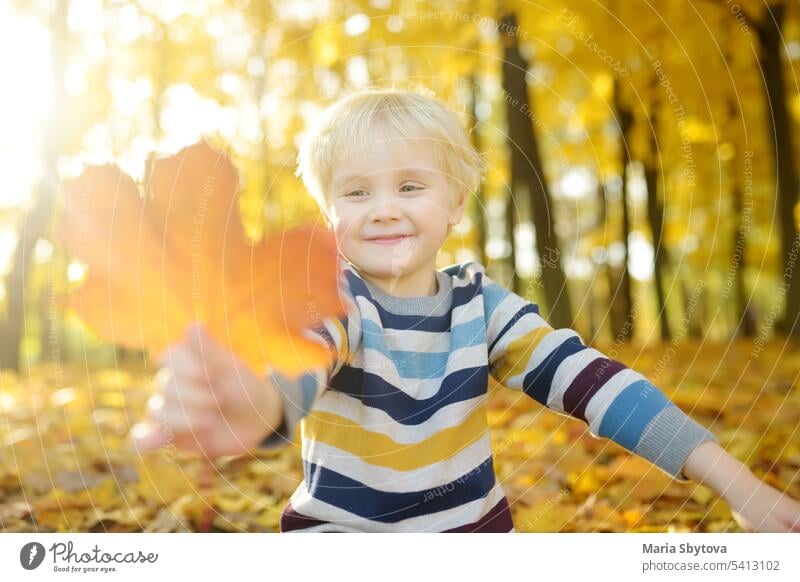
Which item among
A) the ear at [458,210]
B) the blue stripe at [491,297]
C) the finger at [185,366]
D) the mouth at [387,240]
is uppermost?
the ear at [458,210]

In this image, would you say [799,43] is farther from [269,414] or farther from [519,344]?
[269,414]

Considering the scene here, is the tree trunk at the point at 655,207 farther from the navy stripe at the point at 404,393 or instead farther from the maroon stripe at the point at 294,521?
the maroon stripe at the point at 294,521

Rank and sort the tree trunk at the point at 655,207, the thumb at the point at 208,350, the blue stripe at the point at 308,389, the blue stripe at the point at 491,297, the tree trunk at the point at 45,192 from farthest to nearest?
the tree trunk at the point at 655,207
the tree trunk at the point at 45,192
the blue stripe at the point at 491,297
the blue stripe at the point at 308,389
the thumb at the point at 208,350

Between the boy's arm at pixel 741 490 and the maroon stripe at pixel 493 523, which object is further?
the maroon stripe at pixel 493 523

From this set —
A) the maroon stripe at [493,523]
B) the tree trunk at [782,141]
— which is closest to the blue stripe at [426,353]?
the maroon stripe at [493,523]

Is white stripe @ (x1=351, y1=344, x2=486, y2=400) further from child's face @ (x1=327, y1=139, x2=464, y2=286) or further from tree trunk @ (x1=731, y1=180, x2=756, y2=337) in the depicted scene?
tree trunk @ (x1=731, y1=180, x2=756, y2=337)

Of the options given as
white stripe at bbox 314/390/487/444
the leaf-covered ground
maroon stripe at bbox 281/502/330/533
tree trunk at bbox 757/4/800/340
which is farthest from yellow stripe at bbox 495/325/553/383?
tree trunk at bbox 757/4/800/340

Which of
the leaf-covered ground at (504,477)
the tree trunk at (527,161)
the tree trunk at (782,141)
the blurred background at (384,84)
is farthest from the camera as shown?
the tree trunk at (782,141)

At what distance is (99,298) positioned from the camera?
0.84 metres

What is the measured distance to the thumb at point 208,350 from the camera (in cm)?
59

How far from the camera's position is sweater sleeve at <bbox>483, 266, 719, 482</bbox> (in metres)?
1.03

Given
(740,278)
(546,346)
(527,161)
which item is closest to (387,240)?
(546,346)

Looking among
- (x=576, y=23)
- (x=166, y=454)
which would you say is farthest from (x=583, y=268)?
(x=166, y=454)

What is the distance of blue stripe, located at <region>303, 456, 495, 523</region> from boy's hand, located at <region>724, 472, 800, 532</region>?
0.35 metres
